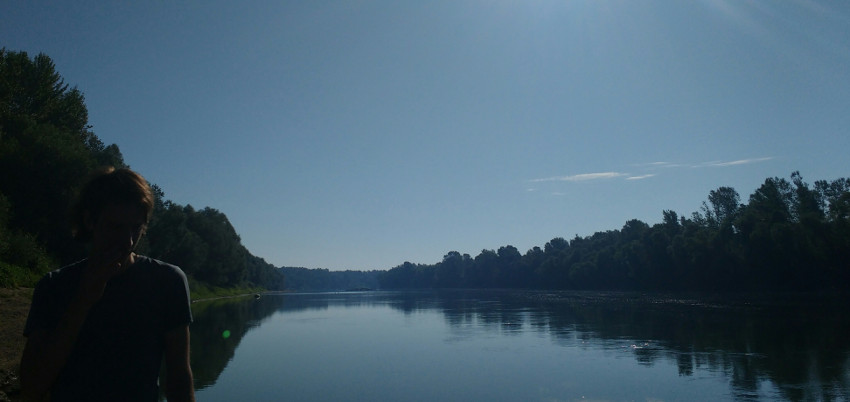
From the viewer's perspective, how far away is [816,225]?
241ft

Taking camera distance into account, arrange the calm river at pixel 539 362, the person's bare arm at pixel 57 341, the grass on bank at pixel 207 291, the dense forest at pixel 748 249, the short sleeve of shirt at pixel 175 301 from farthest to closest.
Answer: the grass on bank at pixel 207 291 → the dense forest at pixel 748 249 → the calm river at pixel 539 362 → the short sleeve of shirt at pixel 175 301 → the person's bare arm at pixel 57 341

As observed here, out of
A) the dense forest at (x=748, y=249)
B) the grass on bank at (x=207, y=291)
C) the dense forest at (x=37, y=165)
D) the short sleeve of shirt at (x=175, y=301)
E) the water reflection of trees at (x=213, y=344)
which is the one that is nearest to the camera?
the short sleeve of shirt at (x=175, y=301)

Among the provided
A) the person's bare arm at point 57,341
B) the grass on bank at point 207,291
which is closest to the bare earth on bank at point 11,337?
the person's bare arm at point 57,341

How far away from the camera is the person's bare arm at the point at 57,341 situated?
2.87 m

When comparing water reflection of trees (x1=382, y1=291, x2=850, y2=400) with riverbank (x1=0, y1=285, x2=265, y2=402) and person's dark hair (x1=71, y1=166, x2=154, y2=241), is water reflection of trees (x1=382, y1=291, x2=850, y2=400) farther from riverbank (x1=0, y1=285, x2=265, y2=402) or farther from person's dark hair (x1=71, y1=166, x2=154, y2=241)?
riverbank (x1=0, y1=285, x2=265, y2=402)

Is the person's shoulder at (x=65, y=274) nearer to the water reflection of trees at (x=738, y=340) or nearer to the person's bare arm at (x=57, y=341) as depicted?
the person's bare arm at (x=57, y=341)

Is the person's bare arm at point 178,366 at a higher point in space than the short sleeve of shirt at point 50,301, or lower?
lower

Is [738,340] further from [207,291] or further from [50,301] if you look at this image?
[207,291]

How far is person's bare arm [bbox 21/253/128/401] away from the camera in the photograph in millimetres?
2871

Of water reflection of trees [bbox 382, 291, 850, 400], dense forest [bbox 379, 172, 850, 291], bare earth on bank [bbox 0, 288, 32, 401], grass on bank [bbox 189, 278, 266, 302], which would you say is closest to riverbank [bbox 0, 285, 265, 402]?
bare earth on bank [bbox 0, 288, 32, 401]

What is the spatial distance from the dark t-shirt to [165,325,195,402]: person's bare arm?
8cm

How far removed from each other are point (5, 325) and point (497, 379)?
61.8 feet

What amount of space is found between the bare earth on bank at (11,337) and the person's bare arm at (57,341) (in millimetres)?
13307

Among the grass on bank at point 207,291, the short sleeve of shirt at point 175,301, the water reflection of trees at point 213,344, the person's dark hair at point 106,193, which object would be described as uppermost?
the person's dark hair at point 106,193
